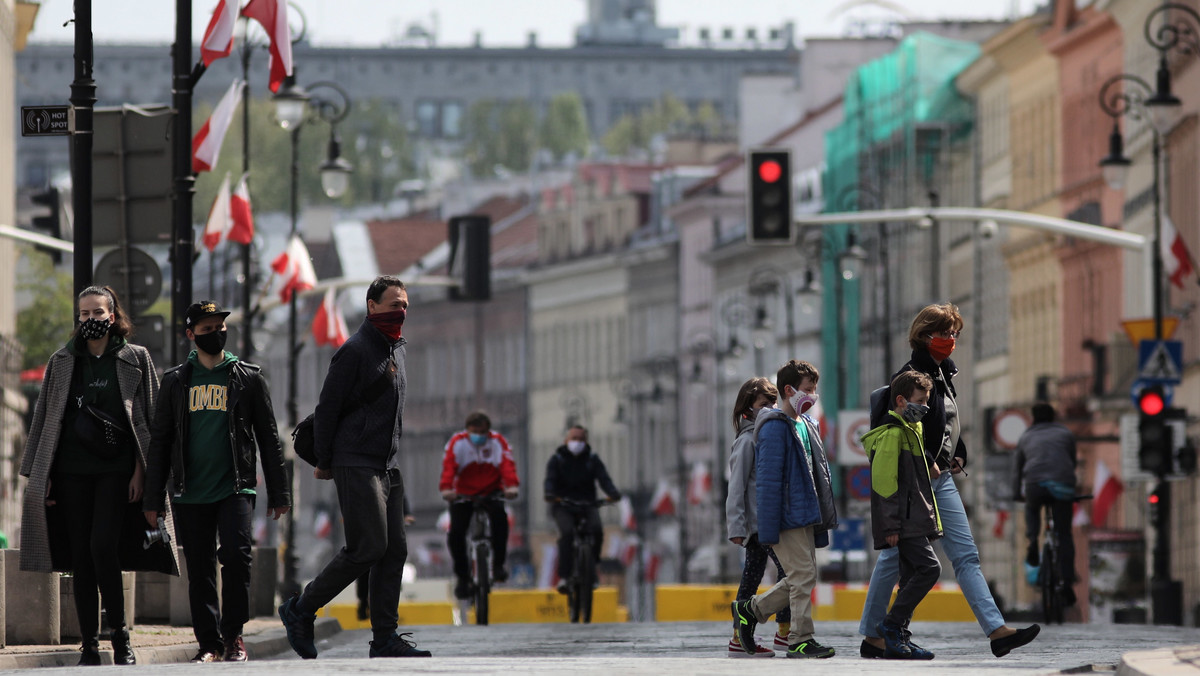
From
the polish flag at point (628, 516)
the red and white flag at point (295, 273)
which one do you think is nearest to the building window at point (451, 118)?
the polish flag at point (628, 516)

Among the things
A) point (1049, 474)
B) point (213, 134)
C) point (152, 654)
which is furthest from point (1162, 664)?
point (213, 134)

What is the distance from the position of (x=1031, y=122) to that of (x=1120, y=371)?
17.3m

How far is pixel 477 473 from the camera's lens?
86.2 ft

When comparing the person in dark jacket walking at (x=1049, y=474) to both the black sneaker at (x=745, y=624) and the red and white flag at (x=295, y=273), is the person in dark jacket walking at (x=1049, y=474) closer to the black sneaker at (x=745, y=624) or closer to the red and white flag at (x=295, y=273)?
the black sneaker at (x=745, y=624)

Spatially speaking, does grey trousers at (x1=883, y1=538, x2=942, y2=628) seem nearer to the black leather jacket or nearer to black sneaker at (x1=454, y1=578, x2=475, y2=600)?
the black leather jacket

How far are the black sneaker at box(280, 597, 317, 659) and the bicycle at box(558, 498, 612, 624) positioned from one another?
1090cm

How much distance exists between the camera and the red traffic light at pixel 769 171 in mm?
32281

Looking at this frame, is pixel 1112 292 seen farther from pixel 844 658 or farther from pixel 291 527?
pixel 844 658

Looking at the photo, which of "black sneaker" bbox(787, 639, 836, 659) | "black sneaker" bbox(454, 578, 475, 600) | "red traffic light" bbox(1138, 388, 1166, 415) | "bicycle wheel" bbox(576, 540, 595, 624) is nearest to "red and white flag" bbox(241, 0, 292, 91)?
"black sneaker" bbox(454, 578, 475, 600)

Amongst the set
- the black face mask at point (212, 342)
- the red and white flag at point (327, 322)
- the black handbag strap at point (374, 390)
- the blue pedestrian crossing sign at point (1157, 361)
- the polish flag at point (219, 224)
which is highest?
the polish flag at point (219, 224)

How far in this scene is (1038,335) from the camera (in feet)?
226

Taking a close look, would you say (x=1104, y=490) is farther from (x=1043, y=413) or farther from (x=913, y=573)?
(x=913, y=573)

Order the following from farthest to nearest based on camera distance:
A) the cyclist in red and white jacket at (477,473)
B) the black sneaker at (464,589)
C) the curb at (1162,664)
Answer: the black sneaker at (464,589) < the cyclist in red and white jacket at (477,473) < the curb at (1162,664)

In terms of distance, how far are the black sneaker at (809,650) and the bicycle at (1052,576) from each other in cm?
907
